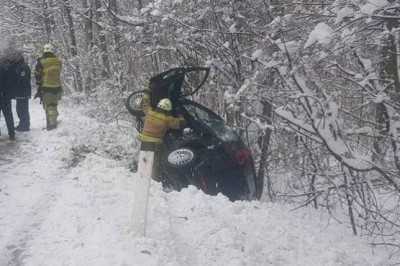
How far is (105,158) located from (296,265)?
13.0 ft

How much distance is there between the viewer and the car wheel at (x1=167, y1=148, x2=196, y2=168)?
6.88 meters

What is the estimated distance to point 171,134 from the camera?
715cm

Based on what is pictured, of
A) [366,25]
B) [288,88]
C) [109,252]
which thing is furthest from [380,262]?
[109,252]

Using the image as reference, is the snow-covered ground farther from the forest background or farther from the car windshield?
the car windshield

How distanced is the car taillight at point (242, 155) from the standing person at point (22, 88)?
5.22 meters

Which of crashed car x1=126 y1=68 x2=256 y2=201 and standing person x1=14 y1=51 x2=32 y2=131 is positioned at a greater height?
standing person x1=14 y1=51 x2=32 y2=131

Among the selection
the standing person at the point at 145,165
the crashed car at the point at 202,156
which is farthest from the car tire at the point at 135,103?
the standing person at the point at 145,165

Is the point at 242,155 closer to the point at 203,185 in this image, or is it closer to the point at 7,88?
the point at 203,185

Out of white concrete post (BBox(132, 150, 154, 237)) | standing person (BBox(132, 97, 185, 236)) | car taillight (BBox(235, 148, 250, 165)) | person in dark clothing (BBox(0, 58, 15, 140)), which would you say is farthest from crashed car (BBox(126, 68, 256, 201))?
person in dark clothing (BBox(0, 58, 15, 140))

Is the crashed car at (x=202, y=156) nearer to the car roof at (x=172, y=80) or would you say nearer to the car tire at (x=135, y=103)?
the car roof at (x=172, y=80)

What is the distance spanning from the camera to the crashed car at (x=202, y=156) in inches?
272

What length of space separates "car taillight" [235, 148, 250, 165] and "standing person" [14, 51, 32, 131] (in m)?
5.22

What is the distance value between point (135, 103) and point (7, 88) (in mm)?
3055

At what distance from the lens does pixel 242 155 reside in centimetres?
716
